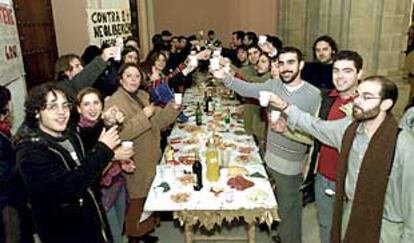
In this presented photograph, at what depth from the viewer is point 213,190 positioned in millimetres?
3141

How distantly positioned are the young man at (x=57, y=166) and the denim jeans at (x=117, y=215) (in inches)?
30.2

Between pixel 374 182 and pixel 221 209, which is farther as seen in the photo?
pixel 221 209

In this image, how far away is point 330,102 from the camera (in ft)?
10.8

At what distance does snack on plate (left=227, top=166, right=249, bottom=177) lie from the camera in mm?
3402

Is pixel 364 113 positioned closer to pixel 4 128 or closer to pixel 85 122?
pixel 85 122

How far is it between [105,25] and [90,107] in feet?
16.7

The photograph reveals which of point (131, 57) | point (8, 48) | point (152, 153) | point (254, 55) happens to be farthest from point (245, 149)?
point (8, 48)

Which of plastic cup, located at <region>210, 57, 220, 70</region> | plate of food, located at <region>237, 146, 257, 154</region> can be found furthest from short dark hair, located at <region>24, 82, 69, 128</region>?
plate of food, located at <region>237, 146, 257, 154</region>

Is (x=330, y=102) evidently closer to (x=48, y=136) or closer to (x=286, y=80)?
(x=286, y=80)

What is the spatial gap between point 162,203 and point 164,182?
32 centimetres

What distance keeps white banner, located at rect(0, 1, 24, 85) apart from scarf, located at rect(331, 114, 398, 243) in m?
3.75

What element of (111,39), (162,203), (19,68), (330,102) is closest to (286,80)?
(330,102)

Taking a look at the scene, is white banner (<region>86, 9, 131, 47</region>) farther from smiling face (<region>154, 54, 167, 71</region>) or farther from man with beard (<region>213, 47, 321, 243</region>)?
man with beard (<region>213, 47, 321, 243</region>)

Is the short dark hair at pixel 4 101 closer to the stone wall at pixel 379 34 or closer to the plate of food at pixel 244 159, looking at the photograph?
the plate of food at pixel 244 159
